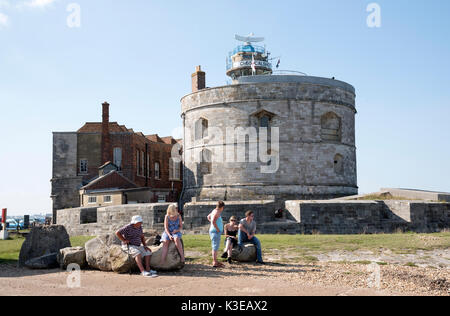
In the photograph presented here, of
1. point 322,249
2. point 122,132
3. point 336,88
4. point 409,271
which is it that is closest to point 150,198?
point 122,132

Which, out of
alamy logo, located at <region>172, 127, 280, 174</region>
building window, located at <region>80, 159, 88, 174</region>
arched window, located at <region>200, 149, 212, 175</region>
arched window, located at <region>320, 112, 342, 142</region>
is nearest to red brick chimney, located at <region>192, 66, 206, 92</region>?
alamy logo, located at <region>172, 127, 280, 174</region>

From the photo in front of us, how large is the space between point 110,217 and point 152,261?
39.3 ft

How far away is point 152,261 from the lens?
947 cm

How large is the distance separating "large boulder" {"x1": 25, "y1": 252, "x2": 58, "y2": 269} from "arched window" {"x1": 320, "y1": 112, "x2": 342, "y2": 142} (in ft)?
68.5

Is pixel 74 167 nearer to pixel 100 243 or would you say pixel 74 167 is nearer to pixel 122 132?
pixel 122 132

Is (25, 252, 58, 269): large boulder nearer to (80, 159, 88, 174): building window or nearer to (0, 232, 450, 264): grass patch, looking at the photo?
(0, 232, 450, 264): grass patch

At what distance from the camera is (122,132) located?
37000 mm

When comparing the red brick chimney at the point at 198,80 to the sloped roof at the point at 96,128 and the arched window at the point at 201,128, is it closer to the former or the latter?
the arched window at the point at 201,128

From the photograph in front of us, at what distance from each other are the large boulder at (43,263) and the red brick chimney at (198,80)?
24.4 metres

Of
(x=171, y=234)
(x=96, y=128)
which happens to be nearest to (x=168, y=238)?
(x=171, y=234)

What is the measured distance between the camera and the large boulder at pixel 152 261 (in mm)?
9227

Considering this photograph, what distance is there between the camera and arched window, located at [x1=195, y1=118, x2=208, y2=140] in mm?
29328
